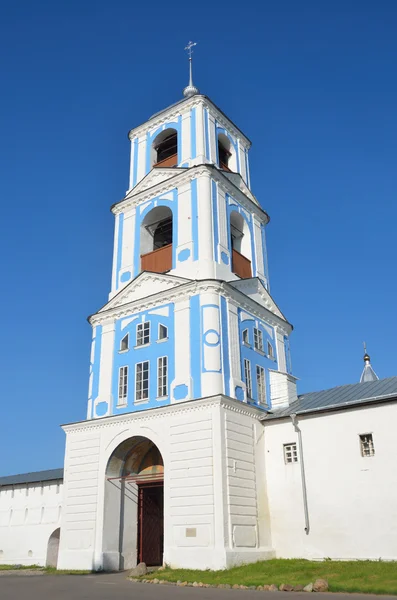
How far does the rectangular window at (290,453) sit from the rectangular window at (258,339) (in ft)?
12.9

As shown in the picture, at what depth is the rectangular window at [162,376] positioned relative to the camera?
19.3 m

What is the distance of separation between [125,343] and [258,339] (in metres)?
5.10

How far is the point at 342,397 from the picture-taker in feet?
63.7

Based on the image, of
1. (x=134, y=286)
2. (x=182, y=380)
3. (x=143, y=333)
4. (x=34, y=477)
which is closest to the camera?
(x=182, y=380)

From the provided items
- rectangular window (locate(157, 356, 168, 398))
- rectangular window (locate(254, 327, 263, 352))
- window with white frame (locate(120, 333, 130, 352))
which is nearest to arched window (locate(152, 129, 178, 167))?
window with white frame (locate(120, 333, 130, 352))

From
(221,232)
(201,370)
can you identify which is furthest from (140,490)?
(221,232)

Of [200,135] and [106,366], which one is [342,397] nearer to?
[106,366]

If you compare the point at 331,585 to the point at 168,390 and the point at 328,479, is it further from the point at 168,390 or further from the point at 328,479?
the point at 168,390

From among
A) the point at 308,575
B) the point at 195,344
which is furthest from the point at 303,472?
the point at 195,344

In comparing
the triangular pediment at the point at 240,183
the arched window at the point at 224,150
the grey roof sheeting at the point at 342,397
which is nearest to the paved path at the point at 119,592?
the grey roof sheeting at the point at 342,397

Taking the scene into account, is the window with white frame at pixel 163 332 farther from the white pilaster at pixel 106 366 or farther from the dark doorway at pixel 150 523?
the dark doorway at pixel 150 523

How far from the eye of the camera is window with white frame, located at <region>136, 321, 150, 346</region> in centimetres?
2070

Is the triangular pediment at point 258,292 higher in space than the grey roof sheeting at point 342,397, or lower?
higher

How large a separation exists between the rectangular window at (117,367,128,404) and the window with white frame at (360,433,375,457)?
827 cm
